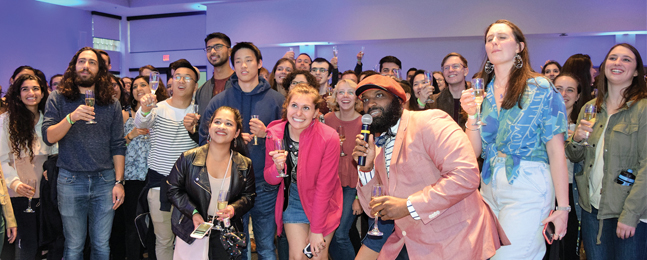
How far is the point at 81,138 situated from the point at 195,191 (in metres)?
1.22

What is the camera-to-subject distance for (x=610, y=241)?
10.2ft

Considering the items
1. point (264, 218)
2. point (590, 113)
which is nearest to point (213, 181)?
point (264, 218)

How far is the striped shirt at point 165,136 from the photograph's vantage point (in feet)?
12.6

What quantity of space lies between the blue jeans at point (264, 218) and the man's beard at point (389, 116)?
4.73 ft

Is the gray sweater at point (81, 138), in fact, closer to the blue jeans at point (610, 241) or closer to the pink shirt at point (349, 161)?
the pink shirt at point (349, 161)

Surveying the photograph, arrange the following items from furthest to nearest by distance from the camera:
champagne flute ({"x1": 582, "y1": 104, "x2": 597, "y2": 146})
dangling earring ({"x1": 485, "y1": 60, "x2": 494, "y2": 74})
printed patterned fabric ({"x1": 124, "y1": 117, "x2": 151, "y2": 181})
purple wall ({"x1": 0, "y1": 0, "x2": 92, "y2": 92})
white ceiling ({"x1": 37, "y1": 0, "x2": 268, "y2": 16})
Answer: white ceiling ({"x1": 37, "y1": 0, "x2": 268, "y2": 16}) → purple wall ({"x1": 0, "y1": 0, "x2": 92, "y2": 92}) → printed patterned fabric ({"x1": 124, "y1": 117, "x2": 151, "y2": 181}) → champagne flute ({"x1": 582, "y1": 104, "x2": 597, "y2": 146}) → dangling earring ({"x1": 485, "y1": 60, "x2": 494, "y2": 74})

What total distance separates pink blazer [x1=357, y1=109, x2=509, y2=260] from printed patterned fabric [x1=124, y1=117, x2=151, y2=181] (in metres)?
2.81

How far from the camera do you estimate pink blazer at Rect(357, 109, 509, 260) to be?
2.11m

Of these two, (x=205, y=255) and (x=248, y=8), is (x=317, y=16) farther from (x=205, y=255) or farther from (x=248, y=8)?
(x=205, y=255)

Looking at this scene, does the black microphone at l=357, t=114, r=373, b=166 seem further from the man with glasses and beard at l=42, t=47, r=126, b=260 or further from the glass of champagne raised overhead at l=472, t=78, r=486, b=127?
the man with glasses and beard at l=42, t=47, r=126, b=260

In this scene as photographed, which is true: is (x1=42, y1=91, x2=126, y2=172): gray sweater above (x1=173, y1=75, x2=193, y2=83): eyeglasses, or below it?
below

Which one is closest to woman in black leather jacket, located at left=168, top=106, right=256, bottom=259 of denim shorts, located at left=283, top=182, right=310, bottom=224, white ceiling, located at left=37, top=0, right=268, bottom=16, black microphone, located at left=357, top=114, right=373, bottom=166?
denim shorts, located at left=283, top=182, right=310, bottom=224

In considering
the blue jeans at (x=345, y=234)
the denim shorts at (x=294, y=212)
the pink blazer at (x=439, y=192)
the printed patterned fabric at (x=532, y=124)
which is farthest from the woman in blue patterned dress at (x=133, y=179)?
the printed patterned fabric at (x=532, y=124)

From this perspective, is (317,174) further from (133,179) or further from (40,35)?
(40,35)
